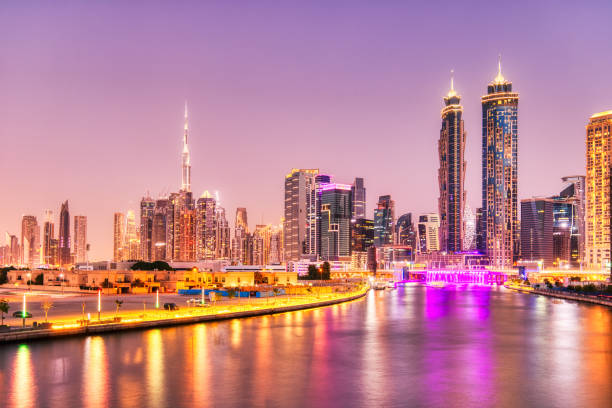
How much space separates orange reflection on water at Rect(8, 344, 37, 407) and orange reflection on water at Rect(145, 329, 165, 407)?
5715 millimetres

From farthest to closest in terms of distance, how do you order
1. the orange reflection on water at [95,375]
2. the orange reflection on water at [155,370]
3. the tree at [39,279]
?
the tree at [39,279] < the orange reflection on water at [155,370] < the orange reflection on water at [95,375]

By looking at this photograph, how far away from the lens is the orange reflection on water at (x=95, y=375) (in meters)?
29.6

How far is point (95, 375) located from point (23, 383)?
12.9 feet

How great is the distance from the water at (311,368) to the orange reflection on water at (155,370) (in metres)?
0.08

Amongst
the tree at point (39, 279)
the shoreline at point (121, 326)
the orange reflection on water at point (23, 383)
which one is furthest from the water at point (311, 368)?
the tree at point (39, 279)

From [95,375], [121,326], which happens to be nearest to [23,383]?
[95,375]

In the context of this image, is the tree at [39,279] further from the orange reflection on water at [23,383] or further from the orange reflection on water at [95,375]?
the orange reflection on water at [23,383]

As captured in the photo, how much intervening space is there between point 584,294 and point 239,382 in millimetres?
107224

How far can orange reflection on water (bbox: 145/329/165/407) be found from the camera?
29.7 meters

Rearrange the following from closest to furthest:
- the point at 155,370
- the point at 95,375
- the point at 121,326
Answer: the point at 95,375
the point at 155,370
the point at 121,326

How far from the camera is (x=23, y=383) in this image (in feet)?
107

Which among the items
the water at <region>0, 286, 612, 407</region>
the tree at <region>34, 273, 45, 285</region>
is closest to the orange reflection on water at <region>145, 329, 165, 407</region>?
the water at <region>0, 286, 612, 407</region>

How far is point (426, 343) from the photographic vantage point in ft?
174

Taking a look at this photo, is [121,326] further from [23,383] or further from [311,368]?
[311,368]
